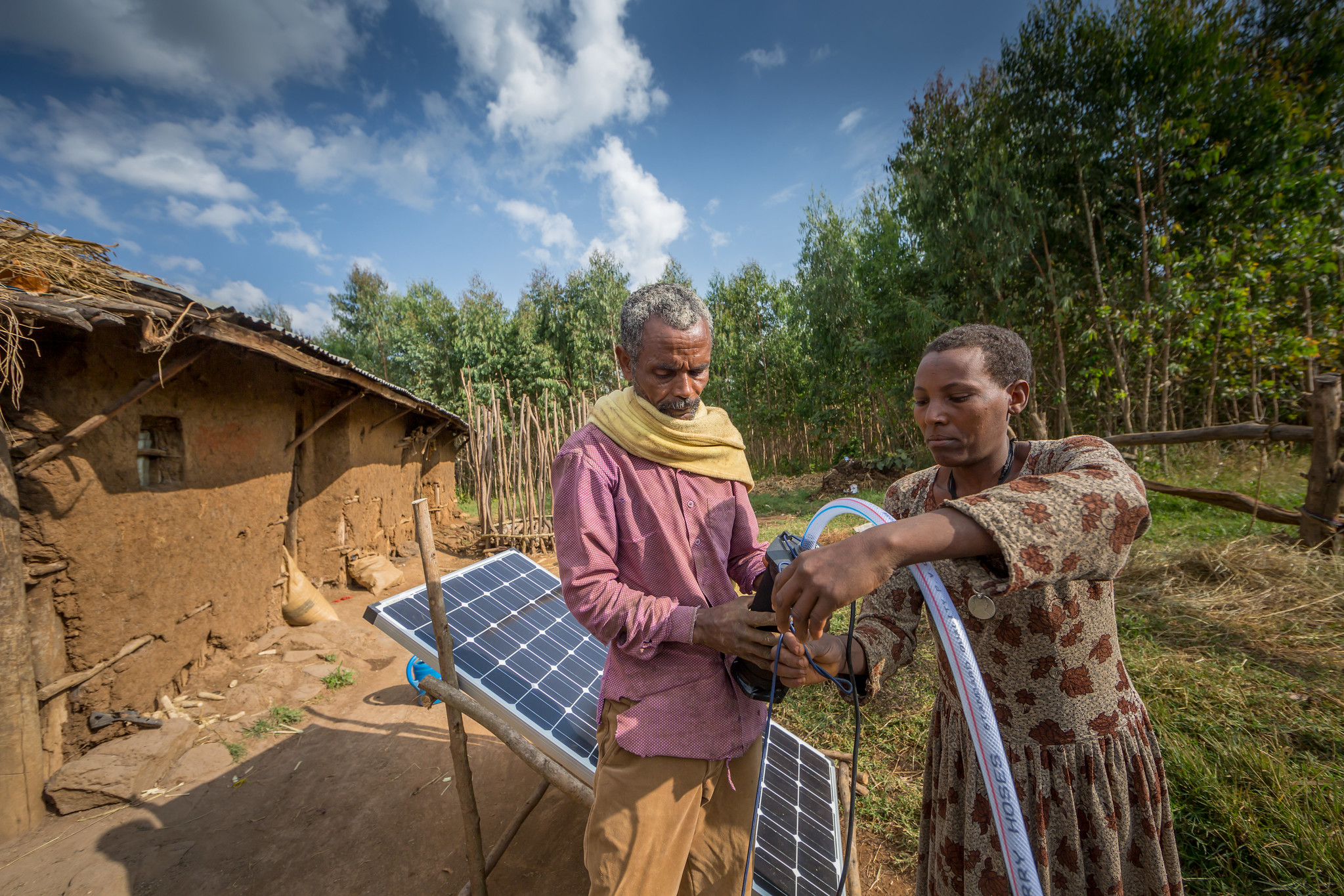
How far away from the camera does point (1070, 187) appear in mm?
10367

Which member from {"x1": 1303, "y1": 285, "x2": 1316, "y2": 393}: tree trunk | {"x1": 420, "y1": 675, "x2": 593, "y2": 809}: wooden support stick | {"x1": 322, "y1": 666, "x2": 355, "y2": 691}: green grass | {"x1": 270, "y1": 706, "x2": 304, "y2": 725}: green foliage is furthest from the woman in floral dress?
{"x1": 1303, "y1": 285, "x2": 1316, "y2": 393}: tree trunk

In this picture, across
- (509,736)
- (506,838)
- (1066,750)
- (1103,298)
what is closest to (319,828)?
(506,838)

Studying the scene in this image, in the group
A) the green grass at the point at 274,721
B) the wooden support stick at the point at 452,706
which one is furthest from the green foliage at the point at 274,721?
the wooden support stick at the point at 452,706

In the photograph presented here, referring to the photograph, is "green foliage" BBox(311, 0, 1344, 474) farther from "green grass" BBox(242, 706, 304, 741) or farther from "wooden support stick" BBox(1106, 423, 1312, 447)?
"green grass" BBox(242, 706, 304, 741)

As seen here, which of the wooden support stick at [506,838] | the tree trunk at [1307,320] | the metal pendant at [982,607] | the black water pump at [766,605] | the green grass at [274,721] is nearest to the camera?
the metal pendant at [982,607]

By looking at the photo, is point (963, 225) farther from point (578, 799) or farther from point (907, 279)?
point (578, 799)

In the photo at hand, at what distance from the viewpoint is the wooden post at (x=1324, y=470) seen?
460cm

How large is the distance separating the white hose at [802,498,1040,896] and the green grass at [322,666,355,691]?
6503 mm

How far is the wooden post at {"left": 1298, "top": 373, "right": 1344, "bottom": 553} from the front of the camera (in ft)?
15.1

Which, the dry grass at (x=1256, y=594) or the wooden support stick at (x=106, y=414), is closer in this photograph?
the wooden support stick at (x=106, y=414)

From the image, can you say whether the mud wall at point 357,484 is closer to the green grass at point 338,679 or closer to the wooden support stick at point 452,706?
the green grass at point 338,679

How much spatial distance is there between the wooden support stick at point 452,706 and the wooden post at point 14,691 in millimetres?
3323

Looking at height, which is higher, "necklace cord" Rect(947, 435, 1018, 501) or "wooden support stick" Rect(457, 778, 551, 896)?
"necklace cord" Rect(947, 435, 1018, 501)

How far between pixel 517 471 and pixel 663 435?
9.47 m
